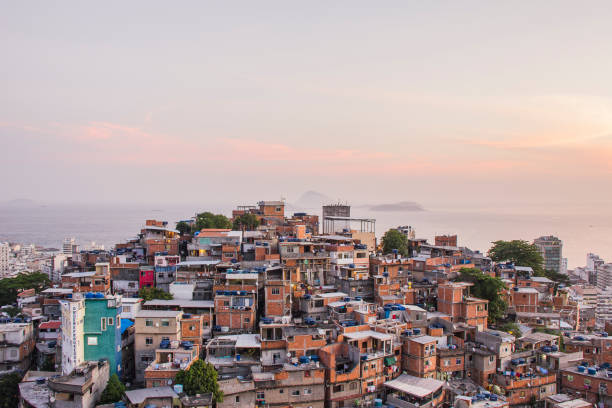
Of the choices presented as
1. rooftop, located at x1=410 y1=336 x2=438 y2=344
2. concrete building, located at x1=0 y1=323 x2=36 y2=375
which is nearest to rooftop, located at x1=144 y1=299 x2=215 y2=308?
concrete building, located at x1=0 y1=323 x2=36 y2=375

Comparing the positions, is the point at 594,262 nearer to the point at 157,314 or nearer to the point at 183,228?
the point at 183,228

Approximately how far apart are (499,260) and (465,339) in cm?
1570

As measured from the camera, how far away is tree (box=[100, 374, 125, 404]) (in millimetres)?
15588

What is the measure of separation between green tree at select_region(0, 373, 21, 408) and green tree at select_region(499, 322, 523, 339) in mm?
20703

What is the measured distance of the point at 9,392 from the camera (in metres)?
17.5

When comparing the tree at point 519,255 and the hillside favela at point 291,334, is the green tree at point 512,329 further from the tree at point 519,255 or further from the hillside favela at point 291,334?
the tree at point 519,255

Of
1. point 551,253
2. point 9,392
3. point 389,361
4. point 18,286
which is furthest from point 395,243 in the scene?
point 551,253

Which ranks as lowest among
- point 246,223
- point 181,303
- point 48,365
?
point 48,365

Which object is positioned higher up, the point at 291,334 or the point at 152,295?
the point at 152,295

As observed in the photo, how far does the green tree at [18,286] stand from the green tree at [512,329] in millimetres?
26987

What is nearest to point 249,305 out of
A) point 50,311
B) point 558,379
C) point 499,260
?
point 50,311

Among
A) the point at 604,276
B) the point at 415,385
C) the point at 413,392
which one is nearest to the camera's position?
the point at 413,392

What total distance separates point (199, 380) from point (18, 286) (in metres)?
20.2

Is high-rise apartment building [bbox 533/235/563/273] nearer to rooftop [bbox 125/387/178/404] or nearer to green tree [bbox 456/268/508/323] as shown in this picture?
green tree [bbox 456/268/508/323]
